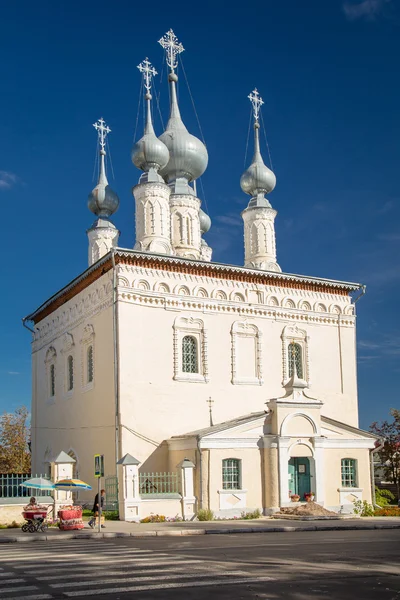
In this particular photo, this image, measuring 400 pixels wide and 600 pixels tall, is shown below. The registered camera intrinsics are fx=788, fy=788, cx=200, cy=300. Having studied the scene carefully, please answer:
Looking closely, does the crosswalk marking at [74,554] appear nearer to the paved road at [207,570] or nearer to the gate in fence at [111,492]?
the paved road at [207,570]

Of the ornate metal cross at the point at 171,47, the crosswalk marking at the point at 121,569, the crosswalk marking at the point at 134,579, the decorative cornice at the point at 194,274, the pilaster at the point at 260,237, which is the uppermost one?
the ornate metal cross at the point at 171,47

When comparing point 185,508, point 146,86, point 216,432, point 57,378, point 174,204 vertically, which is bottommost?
point 185,508

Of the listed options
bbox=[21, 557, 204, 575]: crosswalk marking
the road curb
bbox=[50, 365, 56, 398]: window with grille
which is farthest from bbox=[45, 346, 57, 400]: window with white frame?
bbox=[21, 557, 204, 575]: crosswalk marking

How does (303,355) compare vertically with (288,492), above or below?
above

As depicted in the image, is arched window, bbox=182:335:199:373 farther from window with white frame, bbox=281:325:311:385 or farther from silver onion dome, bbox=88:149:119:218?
silver onion dome, bbox=88:149:119:218

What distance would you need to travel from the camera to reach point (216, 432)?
23.8 m

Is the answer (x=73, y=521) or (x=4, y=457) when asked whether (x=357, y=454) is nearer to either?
(x=73, y=521)

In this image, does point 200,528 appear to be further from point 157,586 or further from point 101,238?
point 101,238

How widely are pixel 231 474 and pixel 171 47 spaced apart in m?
17.6

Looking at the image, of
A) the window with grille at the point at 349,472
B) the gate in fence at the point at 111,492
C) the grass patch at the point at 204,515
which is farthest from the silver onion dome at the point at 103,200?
the grass patch at the point at 204,515

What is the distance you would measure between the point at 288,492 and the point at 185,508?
360 centimetres

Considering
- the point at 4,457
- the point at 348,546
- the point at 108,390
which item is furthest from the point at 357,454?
the point at 4,457

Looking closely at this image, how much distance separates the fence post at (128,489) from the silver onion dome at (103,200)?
13483mm

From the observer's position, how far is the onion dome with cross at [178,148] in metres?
31.1
